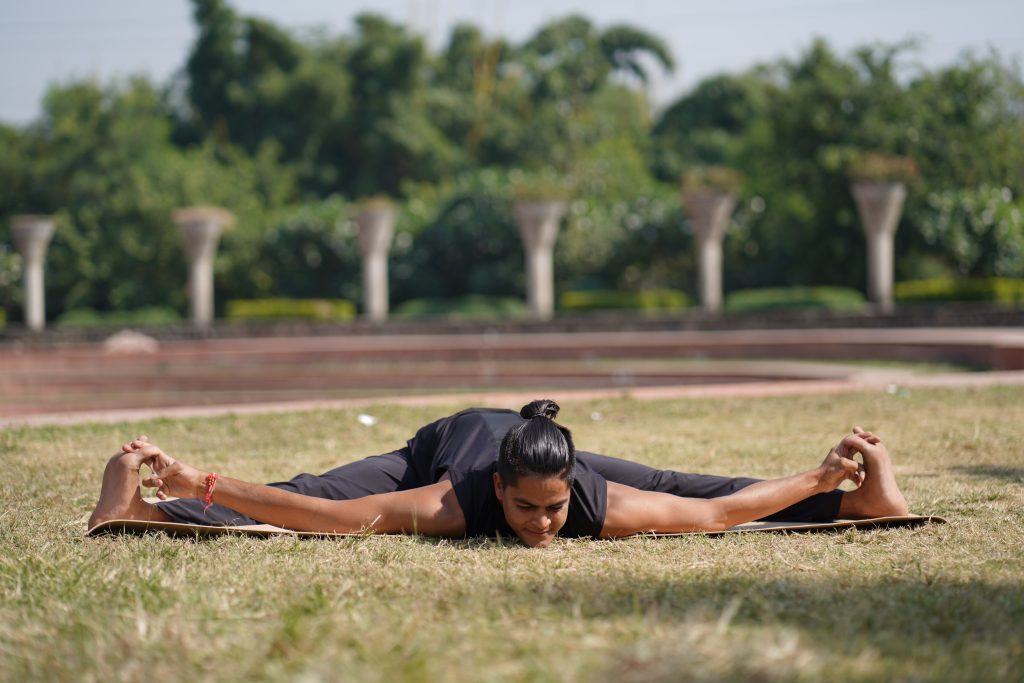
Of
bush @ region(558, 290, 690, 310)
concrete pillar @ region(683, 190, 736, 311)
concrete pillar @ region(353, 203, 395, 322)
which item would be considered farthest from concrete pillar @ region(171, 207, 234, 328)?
concrete pillar @ region(683, 190, 736, 311)

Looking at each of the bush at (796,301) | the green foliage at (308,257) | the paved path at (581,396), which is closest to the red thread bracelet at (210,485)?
the paved path at (581,396)

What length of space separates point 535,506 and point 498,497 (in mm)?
216

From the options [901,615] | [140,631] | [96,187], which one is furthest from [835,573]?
[96,187]

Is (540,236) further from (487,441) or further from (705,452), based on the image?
(487,441)

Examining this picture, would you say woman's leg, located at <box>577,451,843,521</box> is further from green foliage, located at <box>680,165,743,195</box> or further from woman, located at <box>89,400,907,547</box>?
green foliage, located at <box>680,165,743,195</box>

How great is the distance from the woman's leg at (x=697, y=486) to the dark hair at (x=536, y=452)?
0.48 meters

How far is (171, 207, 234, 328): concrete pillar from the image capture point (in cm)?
2578

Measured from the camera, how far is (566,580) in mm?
3627

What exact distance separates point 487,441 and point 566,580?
0.94m

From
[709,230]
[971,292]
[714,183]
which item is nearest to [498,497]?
[971,292]

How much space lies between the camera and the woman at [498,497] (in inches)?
168

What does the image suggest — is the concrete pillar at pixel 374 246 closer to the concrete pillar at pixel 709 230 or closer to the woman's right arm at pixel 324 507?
the concrete pillar at pixel 709 230

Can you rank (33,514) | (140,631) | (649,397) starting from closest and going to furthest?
(140,631) → (33,514) → (649,397)

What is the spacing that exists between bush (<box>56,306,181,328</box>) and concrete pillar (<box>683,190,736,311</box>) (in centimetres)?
1089
